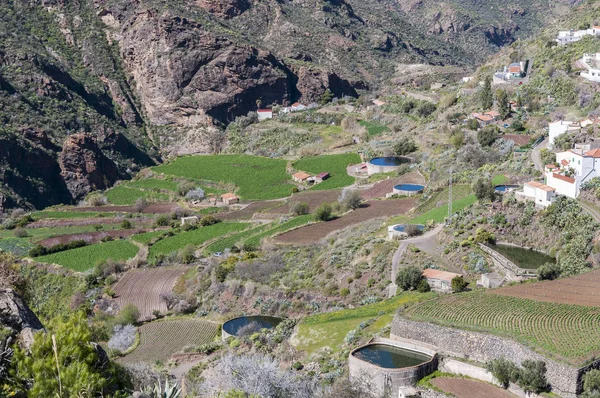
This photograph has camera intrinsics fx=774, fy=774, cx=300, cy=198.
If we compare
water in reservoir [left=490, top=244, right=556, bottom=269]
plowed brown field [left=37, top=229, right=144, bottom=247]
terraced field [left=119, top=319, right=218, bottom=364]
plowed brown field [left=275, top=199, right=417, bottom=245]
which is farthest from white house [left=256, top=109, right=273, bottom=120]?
water in reservoir [left=490, top=244, right=556, bottom=269]

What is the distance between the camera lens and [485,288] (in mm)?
32469

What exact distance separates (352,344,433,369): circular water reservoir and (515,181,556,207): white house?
15408mm

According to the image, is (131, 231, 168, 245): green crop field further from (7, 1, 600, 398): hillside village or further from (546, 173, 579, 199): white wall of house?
(546, 173, 579, 199): white wall of house

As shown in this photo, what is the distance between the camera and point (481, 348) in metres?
25.3

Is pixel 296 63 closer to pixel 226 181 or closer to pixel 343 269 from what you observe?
pixel 226 181

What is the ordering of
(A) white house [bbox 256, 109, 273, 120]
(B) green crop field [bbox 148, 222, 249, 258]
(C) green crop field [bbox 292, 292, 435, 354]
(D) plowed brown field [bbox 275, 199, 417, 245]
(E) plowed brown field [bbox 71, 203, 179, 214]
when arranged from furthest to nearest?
(A) white house [bbox 256, 109, 273, 120], (E) plowed brown field [bbox 71, 203, 179, 214], (B) green crop field [bbox 148, 222, 249, 258], (D) plowed brown field [bbox 275, 199, 417, 245], (C) green crop field [bbox 292, 292, 435, 354]

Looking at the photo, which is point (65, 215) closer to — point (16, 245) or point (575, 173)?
point (16, 245)

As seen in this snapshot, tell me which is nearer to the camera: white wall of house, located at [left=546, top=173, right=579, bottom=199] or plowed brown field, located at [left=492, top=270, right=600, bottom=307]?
plowed brown field, located at [left=492, top=270, right=600, bottom=307]

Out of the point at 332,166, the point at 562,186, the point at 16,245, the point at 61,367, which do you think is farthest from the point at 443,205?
the point at 61,367

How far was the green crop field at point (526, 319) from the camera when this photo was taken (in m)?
23.9

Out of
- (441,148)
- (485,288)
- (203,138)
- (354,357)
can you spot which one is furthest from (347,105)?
(354,357)

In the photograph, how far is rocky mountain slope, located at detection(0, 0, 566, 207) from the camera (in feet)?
284

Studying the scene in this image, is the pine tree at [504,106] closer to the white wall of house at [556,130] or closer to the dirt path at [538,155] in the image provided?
the dirt path at [538,155]

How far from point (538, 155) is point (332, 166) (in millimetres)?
27842
